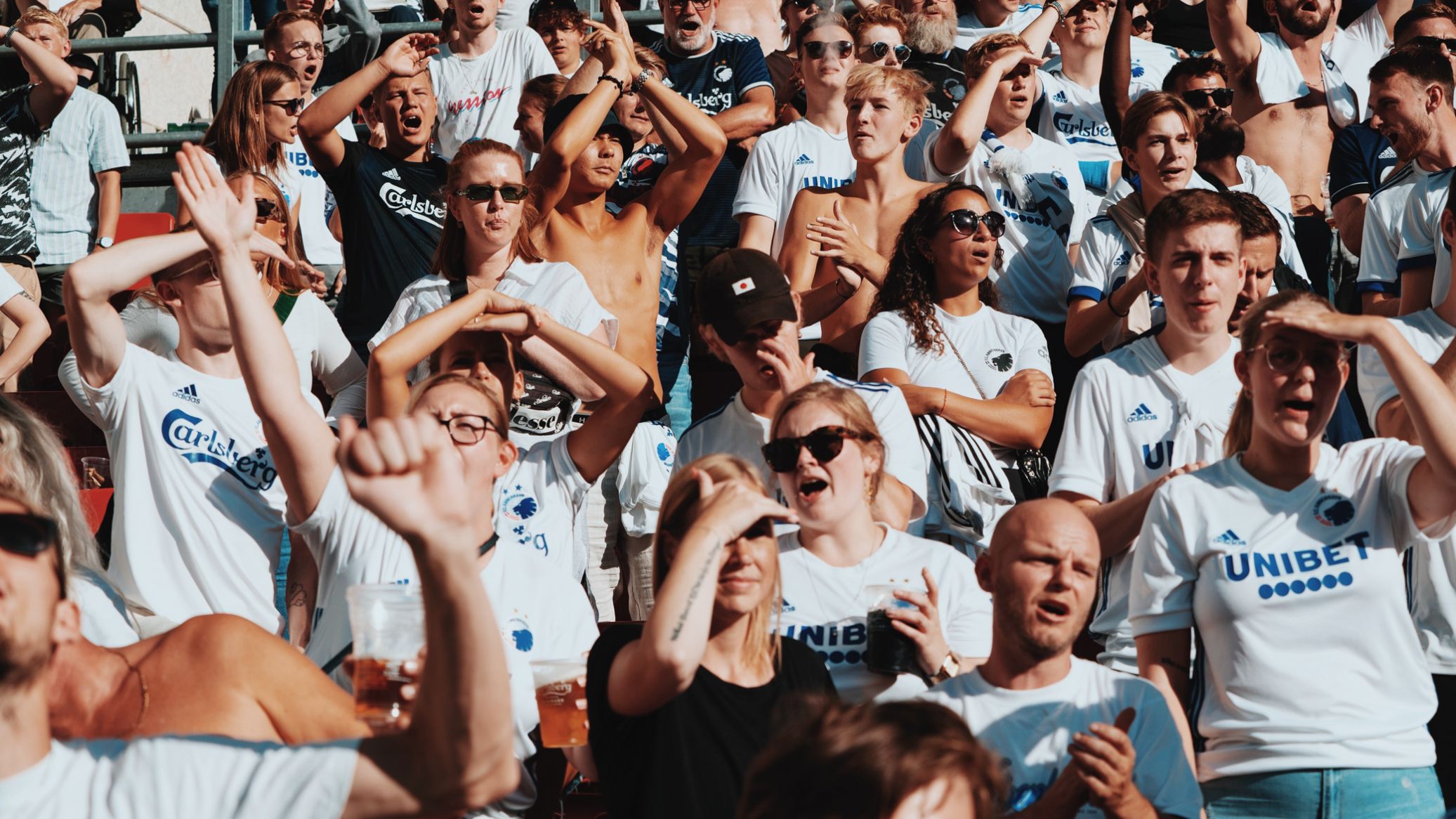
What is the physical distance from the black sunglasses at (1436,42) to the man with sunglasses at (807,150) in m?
2.49

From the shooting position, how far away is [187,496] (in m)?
4.47

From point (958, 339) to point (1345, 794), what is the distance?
7.78ft

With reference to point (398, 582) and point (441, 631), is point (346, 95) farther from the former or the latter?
point (441, 631)

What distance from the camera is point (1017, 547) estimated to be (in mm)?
3469

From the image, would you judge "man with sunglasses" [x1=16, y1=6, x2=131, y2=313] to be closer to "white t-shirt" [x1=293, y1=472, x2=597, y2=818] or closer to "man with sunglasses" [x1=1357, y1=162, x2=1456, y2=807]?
"white t-shirt" [x1=293, y1=472, x2=597, y2=818]

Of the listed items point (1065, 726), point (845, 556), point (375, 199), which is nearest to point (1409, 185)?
point (845, 556)

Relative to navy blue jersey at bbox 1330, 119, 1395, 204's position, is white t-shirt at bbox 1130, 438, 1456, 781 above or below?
below

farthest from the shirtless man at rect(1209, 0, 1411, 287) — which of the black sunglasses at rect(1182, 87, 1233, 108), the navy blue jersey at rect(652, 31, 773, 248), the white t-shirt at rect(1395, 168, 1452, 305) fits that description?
the navy blue jersey at rect(652, 31, 773, 248)

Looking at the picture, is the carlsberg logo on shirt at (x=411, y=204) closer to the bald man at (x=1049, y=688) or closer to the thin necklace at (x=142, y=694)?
the bald man at (x=1049, y=688)

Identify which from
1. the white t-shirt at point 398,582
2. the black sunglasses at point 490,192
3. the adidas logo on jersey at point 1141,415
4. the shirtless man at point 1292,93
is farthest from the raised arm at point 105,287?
the shirtless man at point 1292,93

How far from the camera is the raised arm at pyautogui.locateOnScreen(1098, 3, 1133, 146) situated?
830 centimetres

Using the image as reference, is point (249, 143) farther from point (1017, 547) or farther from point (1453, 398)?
point (1453, 398)

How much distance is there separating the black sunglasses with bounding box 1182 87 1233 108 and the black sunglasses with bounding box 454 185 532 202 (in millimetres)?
3318

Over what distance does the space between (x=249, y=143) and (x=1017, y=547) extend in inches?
182
